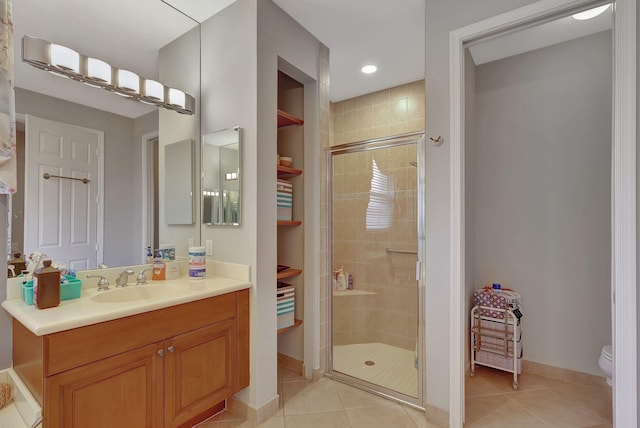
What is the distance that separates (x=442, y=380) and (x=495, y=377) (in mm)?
934

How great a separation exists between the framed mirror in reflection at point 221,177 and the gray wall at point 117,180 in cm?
42

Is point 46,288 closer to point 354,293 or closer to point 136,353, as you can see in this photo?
point 136,353

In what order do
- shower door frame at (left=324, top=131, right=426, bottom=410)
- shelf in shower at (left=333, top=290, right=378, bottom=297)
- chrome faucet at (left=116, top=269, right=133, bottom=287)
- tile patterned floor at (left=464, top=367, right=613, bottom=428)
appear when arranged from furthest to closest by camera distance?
shelf in shower at (left=333, top=290, right=378, bottom=297), shower door frame at (left=324, top=131, right=426, bottom=410), tile patterned floor at (left=464, top=367, right=613, bottom=428), chrome faucet at (left=116, top=269, right=133, bottom=287)

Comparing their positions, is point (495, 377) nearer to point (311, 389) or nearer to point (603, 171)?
point (311, 389)

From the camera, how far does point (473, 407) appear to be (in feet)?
6.72

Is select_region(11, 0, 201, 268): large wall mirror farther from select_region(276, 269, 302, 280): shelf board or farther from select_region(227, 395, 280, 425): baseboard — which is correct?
select_region(227, 395, 280, 425): baseboard

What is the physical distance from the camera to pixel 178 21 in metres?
2.06

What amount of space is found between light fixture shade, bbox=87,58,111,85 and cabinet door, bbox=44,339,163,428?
A: 1.49 m

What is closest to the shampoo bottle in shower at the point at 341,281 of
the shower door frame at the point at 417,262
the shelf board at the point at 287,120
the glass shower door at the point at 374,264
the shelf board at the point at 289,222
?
the glass shower door at the point at 374,264

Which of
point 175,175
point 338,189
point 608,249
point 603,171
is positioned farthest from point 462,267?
point 175,175

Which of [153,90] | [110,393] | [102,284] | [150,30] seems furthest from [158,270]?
[150,30]

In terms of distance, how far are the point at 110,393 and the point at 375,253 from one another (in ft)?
7.01

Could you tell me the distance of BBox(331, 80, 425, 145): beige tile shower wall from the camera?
312cm

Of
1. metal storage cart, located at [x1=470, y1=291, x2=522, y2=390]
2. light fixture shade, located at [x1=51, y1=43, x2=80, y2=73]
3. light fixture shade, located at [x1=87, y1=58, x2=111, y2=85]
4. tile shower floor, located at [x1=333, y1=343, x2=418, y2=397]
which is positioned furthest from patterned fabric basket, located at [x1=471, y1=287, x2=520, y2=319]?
light fixture shade, located at [x1=51, y1=43, x2=80, y2=73]
